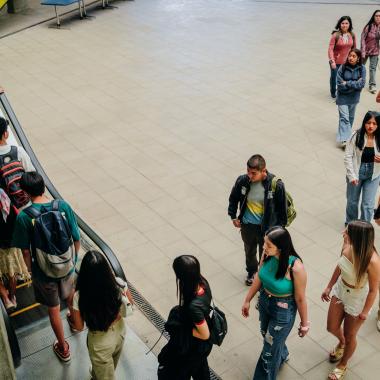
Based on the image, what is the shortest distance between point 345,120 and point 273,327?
531 centimetres

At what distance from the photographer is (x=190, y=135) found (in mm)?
9141

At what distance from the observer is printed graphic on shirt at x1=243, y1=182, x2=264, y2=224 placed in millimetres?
4914

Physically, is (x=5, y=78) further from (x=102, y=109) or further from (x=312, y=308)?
(x=312, y=308)

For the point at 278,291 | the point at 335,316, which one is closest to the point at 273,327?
the point at 278,291

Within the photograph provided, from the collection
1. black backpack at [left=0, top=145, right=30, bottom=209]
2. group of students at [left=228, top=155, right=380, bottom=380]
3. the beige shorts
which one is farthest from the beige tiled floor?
black backpack at [left=0, top=145, right=30, bottom=209]

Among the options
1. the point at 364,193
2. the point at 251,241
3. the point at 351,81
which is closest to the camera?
the point at 251,241

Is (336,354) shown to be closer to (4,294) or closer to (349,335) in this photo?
(349,335)

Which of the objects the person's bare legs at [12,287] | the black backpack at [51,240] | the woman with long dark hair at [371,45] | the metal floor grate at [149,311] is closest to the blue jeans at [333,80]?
the woman with long dark hair at [371,45]

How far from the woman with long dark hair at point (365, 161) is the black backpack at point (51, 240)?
3297 millimetres

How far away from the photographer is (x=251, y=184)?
494cm

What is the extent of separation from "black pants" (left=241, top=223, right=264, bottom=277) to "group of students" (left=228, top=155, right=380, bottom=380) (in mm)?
10

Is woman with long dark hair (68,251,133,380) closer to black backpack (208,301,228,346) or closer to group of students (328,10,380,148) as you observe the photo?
black backpack (208,301,228,346)

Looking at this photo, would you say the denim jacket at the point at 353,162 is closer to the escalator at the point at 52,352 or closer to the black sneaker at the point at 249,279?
the black sneaker at the point at 249,279

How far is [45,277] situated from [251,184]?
2.01 metres
